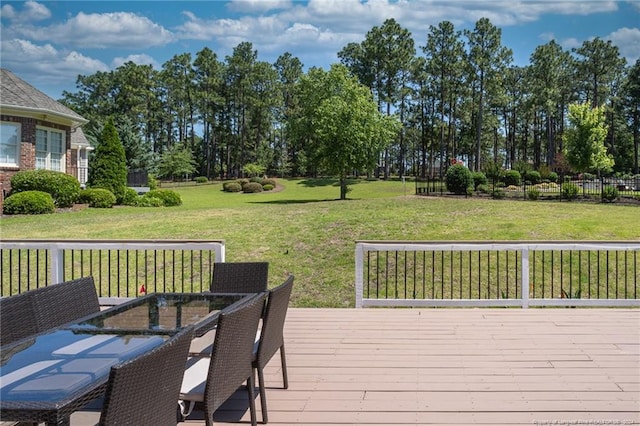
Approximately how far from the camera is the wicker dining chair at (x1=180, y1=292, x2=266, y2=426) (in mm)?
2361

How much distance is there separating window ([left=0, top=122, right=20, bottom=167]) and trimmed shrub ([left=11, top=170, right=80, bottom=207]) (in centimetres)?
55

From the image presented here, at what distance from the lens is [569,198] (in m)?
19.2

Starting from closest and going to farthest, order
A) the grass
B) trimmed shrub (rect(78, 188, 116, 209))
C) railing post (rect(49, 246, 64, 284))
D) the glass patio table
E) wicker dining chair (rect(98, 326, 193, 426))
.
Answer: wicker dining chair (rect(98, 326, 193, 426)) < the glass patio table < railing post (rect(49, 246, 64, 284)) < the grass < trimmed shrub (rect(78, 188, 116, 209))

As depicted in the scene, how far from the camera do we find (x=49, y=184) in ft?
55.3

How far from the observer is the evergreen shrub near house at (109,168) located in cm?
1978

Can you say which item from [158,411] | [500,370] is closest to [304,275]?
[500,370]

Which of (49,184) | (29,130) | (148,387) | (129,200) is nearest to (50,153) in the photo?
(29,130)

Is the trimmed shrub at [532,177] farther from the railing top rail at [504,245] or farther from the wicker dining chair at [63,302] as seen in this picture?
the wicker dining chair at [63,302]

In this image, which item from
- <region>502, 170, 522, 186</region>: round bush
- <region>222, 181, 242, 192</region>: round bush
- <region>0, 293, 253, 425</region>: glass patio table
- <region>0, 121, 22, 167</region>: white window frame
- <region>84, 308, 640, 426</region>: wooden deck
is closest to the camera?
<region>0, 293, 253, 425</region>: glass patio table

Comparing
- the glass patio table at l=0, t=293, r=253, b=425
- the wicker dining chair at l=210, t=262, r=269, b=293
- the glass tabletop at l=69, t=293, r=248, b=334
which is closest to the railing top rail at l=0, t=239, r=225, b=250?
the wicker dining chair at l=210, t=262, r=269, b=293

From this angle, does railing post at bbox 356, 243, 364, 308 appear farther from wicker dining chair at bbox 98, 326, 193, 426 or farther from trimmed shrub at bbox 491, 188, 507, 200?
trimmed shrub at bbox 491, 188, 507, 200

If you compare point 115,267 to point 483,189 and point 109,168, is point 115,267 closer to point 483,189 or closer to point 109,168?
point 109,168

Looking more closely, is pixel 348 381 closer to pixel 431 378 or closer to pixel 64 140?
pixel 431 378

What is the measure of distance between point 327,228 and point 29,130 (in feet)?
38.9
